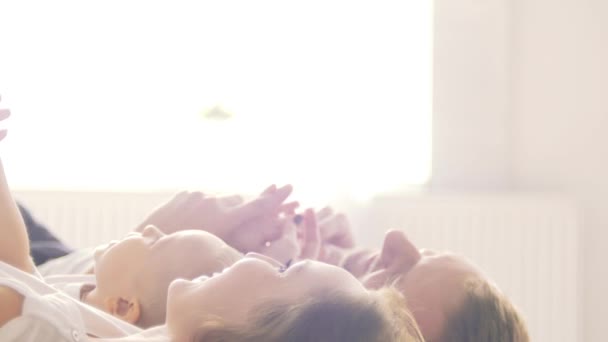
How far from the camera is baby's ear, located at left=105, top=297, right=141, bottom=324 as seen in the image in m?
1.35

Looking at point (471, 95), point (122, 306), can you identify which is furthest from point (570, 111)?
point (122, 306)

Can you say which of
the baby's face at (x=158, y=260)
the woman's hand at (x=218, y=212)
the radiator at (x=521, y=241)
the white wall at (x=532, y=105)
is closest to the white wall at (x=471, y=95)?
the white wall at (x=532, y=105)

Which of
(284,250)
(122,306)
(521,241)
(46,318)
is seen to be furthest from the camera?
(521,241)

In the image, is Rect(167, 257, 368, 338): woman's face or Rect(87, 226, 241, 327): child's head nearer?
Rect(167, 257, 368, 338): woman's face

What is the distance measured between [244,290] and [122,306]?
12.9 inches

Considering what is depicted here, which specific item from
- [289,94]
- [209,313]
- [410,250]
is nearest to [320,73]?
[289,94]

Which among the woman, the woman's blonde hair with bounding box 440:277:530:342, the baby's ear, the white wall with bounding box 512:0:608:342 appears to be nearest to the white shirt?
the woman

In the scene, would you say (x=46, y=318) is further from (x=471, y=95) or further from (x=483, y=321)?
(x=471, y=95)

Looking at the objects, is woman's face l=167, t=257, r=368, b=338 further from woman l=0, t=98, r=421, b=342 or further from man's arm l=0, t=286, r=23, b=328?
man's arm l=0, t=286, r=23, b=328

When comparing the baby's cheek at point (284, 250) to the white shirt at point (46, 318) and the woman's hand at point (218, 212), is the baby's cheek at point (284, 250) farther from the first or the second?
the white shirt at point (46, 318)

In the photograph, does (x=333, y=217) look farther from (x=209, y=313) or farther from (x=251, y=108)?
(x=251, y=108)

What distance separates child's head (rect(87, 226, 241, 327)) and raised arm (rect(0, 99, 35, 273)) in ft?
0.47

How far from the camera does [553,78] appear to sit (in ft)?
11.0

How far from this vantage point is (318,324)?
3.42ft
